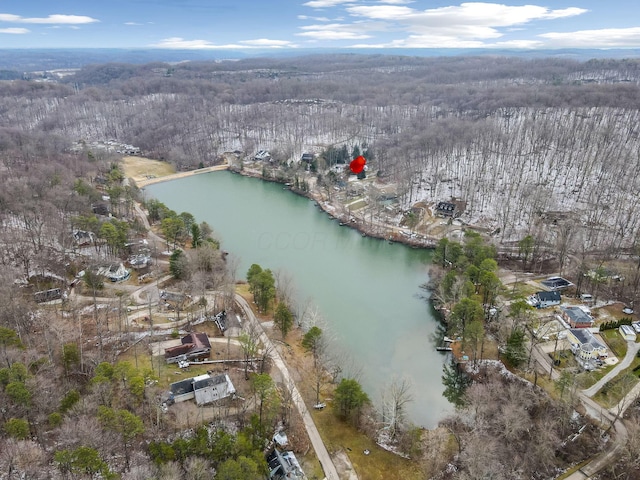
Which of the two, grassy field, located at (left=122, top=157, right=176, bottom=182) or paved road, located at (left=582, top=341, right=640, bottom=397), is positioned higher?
grassy field, located at (left=122, top=157, right=176, bottom=182)

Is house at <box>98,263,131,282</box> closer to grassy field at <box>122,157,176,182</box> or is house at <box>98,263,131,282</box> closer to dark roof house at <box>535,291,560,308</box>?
dark roof house at <box>535,291,560,308</box>

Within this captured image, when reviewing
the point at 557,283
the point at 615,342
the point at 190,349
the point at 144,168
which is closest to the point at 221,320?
the point at 190,349

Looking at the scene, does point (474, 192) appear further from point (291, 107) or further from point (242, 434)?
point (291, 107)

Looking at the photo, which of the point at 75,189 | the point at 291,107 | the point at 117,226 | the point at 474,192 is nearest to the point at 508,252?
the point at 474,192

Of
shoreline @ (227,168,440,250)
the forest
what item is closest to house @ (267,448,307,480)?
the forest

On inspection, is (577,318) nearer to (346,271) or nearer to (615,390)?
(615,390)

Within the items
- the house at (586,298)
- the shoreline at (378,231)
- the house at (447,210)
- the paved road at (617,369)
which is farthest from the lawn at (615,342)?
the house at (447,210)
